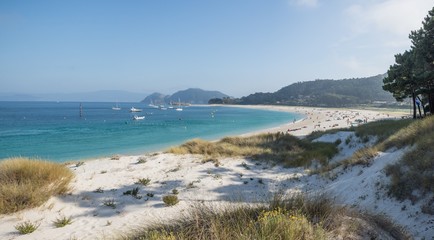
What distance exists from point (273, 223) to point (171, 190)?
29.6 ft

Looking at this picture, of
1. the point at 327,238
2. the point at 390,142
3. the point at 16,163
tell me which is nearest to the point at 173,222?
the point at 327,238

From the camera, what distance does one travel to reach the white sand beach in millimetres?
7949

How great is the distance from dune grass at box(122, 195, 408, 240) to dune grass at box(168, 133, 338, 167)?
12.5m

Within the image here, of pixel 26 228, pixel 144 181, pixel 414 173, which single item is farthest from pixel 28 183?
pixel 414 173

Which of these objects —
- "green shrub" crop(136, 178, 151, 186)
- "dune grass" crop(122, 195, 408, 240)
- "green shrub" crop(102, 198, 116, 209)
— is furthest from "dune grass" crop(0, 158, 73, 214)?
"dune grass" crop(122, 195, 408, 240)

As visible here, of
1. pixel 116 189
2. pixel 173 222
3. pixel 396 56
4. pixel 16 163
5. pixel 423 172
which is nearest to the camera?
pixel 173 222

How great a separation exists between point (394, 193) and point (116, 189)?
10.5 meters

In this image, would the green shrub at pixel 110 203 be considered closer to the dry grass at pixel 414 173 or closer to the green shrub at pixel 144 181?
the green shrub at pixel 144 181

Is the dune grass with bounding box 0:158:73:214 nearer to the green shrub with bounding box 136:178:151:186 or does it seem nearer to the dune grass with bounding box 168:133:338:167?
the green shrub with bounding box 136:178:151:186

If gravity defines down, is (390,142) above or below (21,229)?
above

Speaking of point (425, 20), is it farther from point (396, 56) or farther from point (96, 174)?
point (96, 174)

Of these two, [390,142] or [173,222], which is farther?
[390,142]

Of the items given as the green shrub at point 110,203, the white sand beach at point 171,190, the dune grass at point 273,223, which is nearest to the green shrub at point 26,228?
the white sand beach at point 171,190

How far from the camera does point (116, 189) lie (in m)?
12.5
